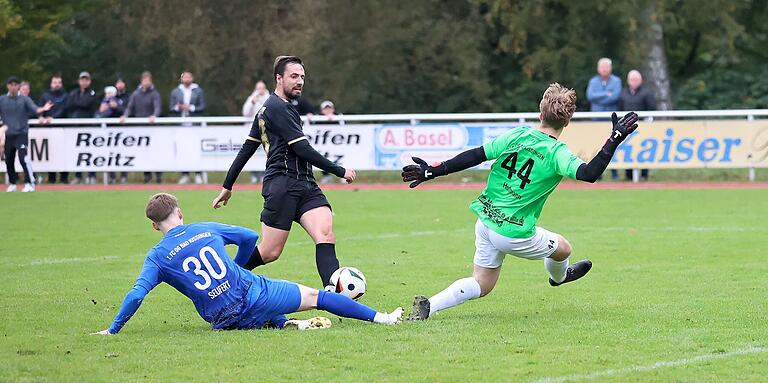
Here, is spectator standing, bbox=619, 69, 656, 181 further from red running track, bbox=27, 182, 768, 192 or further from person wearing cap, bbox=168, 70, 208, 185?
person wearing cap, bbox=168, 70, 208, 185

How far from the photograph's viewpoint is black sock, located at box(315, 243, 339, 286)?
8.88 metres

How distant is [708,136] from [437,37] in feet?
50.2

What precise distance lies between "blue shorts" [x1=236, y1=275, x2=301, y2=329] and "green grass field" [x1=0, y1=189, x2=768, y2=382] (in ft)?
0.53

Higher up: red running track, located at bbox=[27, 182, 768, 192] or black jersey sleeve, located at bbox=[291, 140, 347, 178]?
black jersey sleeve, located at bbox=[291, 140, 347, 178]

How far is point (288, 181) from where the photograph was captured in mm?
8984

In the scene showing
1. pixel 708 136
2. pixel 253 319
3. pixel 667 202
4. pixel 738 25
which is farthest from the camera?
pixel 738 25

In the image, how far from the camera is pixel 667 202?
715 inches

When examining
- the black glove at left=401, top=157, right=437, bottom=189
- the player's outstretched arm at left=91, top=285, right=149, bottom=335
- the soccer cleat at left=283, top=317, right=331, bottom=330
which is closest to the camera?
the player's outstretched arm at left=91, top=285, right=149, bottom=335

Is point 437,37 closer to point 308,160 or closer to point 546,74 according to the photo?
point 546,74

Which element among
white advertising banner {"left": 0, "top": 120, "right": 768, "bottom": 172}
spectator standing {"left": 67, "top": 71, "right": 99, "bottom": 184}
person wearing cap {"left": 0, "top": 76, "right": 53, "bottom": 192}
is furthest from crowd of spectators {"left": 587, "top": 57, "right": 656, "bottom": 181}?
person wearing cap {"left": 0, "top": 76, "right": 53, "bottom": 192}

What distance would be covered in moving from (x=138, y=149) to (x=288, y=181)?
14.3m

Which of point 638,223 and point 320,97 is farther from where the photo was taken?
point 320,97

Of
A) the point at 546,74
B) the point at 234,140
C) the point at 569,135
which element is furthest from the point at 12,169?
the point at 546,74

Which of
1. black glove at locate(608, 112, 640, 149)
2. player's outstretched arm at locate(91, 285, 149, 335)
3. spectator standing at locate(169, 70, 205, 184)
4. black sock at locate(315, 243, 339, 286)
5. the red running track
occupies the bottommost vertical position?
the red running track
